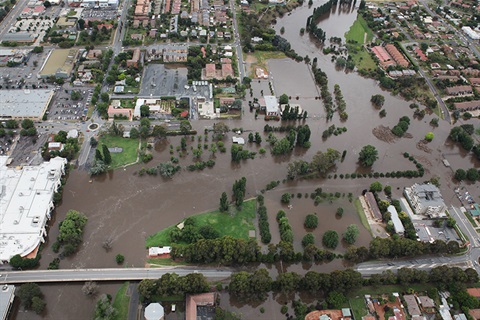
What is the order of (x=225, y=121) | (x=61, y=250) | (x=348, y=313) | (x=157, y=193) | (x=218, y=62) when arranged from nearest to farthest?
(x=348, y=313), (x=61, y=250), (x=157, y=193), (x=225, y=121), (x=218, y=62)

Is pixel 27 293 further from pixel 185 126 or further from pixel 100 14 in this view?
pixel 100 14

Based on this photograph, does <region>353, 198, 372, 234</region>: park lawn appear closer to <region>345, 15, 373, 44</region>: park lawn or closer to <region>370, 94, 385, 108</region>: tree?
<region>370, 94, 385, 108</region>: tree

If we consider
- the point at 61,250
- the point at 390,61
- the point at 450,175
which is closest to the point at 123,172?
the point at 61,250

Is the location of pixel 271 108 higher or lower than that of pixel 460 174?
higher

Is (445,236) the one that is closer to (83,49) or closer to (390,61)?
(390,61)

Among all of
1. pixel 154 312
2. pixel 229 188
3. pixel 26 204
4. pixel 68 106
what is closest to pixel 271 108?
pixel 229 188

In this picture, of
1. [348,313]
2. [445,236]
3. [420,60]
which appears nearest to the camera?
[348,313]

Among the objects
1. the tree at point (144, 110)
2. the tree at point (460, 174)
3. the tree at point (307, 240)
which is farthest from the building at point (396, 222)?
the tree at point (144, 110)
